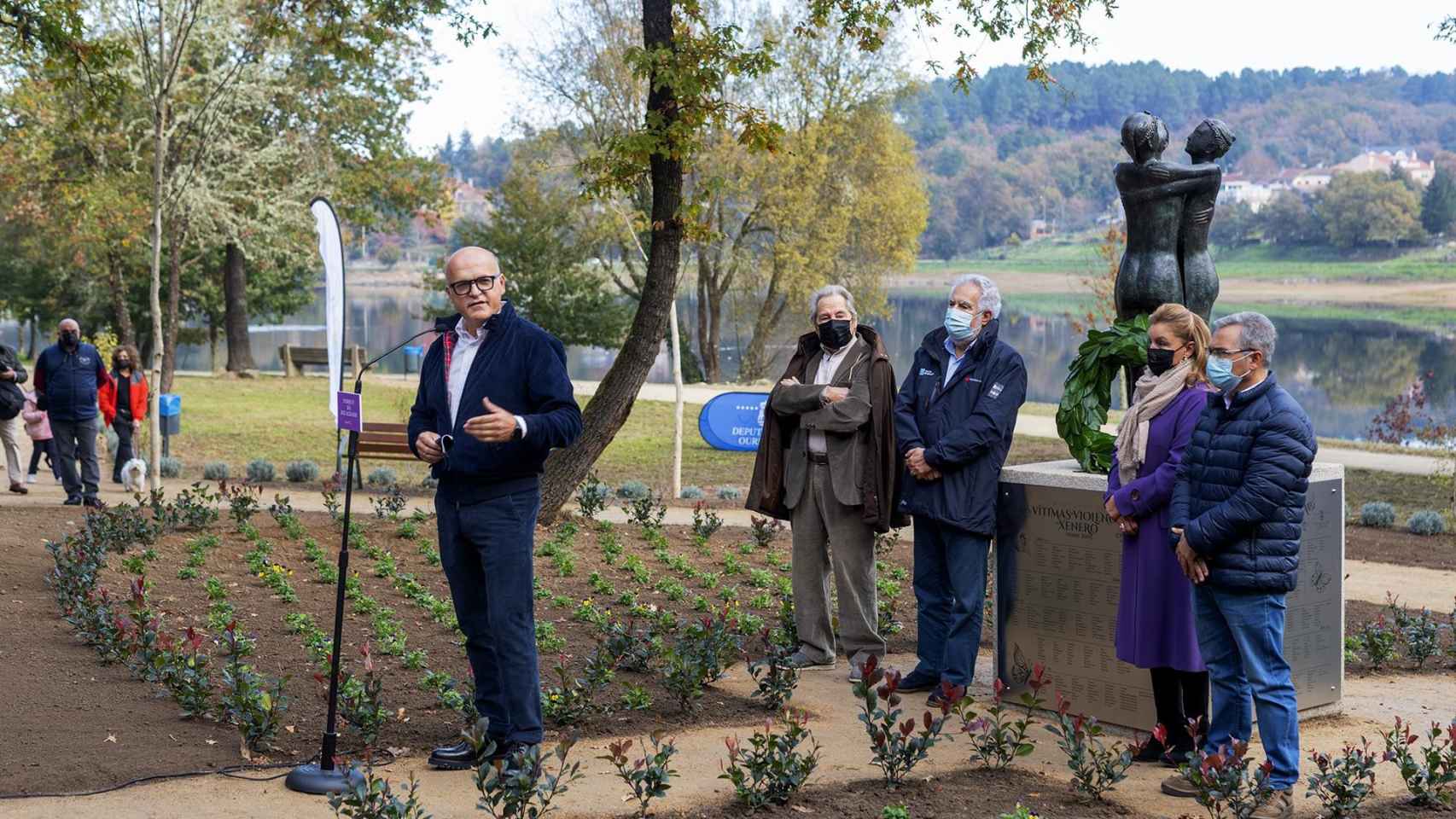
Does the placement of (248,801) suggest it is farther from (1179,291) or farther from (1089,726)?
(1179,291)

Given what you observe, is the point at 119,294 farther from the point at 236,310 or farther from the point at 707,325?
the point at 707,325

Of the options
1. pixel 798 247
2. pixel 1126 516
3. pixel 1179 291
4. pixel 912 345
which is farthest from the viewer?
pixel 912 345

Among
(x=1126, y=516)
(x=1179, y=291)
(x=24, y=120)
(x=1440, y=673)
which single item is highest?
(x=24, y=120)

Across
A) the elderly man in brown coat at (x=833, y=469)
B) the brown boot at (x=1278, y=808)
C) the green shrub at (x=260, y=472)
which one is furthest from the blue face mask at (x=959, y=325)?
the green shrub at (x=260, y=472)

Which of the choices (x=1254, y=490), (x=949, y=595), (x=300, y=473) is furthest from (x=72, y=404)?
(x=1254, y=490)

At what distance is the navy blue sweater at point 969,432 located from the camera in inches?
255

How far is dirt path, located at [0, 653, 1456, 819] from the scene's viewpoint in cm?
502

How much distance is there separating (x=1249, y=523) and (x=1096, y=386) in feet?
5.95

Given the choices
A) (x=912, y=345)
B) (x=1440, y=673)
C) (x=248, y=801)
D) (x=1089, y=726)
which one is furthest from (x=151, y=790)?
(x=912, y=345)

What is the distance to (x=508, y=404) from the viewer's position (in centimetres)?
523

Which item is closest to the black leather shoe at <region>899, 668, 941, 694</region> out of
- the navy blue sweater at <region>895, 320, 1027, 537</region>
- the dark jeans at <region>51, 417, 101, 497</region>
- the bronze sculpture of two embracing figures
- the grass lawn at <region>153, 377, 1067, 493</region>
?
the navy blue sweater at <region>895, 320, 1027, 537</region>

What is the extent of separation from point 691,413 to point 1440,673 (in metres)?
18.2

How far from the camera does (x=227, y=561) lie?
32.6 ft

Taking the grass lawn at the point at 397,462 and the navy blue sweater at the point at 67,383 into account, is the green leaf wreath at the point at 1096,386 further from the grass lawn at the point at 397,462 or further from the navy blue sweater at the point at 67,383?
the navy blue sweater at the point at 67,383
